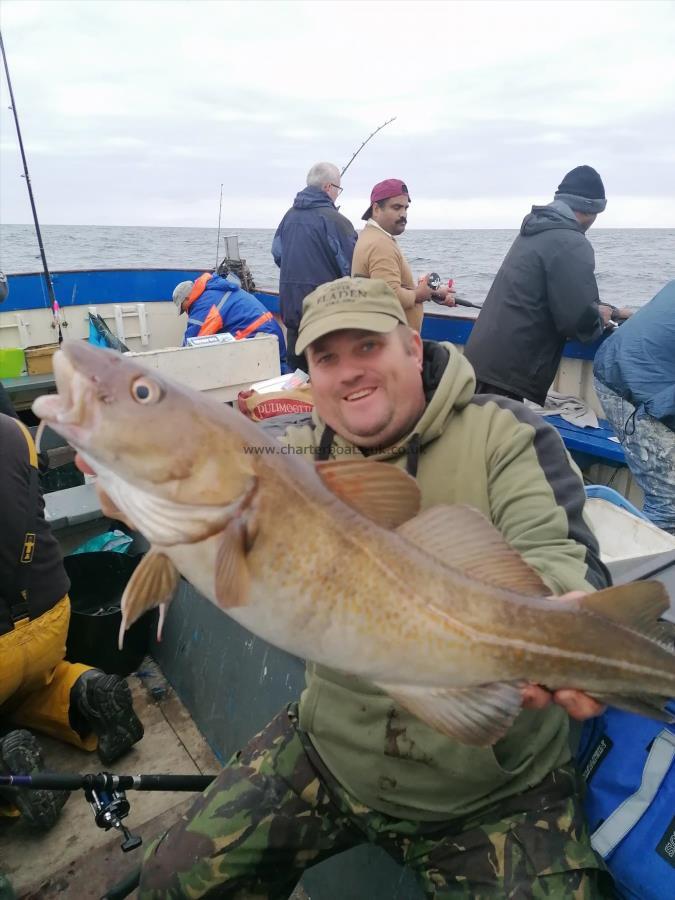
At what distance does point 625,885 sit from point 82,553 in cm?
411

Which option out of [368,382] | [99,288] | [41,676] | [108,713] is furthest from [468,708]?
[99,288]

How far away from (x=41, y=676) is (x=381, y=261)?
4.63 m

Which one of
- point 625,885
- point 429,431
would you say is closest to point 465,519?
point 429,431

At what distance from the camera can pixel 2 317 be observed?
10.6m

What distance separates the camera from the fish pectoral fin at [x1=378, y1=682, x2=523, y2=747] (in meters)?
1.71

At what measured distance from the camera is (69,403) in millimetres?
1513

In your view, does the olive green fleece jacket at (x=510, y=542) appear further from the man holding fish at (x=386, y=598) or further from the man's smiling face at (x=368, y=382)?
the man's smiling face at (x=368, y=382)

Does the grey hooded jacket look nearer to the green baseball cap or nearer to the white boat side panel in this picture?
the white boat side panel

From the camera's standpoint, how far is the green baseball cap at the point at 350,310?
2408mm

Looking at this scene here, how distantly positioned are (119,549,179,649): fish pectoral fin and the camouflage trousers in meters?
1.24

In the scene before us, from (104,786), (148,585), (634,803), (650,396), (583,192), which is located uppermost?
(583,192)

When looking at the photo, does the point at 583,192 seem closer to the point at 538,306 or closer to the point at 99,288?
the point at 538,306

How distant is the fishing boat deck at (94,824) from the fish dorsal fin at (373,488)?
9.00ft

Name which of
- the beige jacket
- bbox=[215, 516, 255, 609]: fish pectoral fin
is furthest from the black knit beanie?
bbox=[215, 516, 255, 609]: fish pectoral fin
